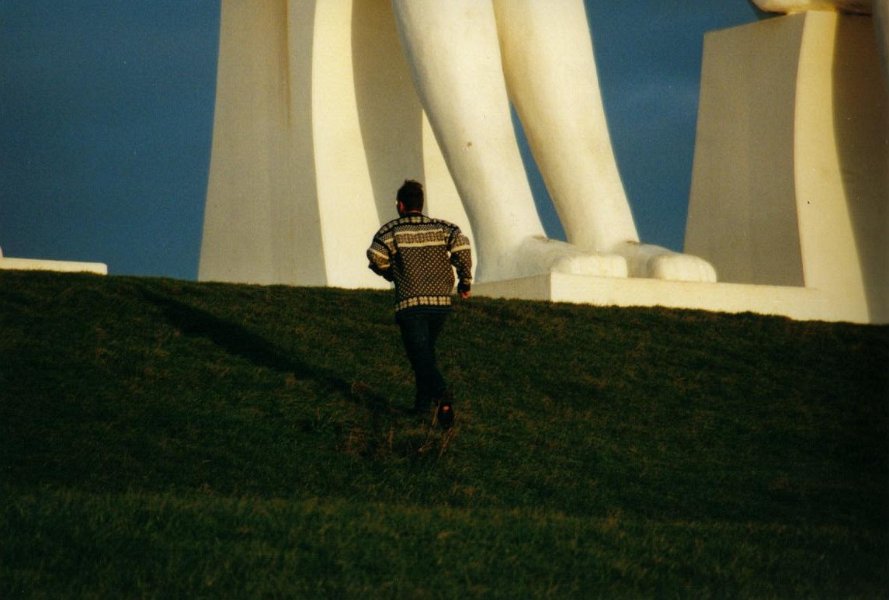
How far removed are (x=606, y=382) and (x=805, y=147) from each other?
4747 mm

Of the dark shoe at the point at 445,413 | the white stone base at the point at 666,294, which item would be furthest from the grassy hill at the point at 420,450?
the white stone base at the point at 666,294

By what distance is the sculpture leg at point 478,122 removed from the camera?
12.2 m

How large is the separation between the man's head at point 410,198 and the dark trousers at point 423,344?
518 millimetres

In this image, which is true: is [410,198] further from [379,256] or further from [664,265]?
[664,265]

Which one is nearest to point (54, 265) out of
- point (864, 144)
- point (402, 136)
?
point (402, 136)

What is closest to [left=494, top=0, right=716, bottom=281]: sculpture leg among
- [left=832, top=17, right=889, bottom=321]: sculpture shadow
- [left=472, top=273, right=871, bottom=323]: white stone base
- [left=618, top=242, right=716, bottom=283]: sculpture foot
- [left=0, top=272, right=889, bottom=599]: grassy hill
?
[left=618, top=242, right=716, bottom=283]: sculpture foot

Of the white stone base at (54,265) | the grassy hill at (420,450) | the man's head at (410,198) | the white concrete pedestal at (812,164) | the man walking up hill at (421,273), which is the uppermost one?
the white concrete pedestal at (812,164)

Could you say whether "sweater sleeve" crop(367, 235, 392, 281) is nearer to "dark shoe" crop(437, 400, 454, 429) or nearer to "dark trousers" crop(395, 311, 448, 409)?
"dark trousers" crop(395, 311, 448, 409)

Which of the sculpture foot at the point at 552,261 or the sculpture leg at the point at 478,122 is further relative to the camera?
the sculpture leg at the point at 478,122

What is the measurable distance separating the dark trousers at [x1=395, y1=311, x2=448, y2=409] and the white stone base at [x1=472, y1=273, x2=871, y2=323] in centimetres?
372

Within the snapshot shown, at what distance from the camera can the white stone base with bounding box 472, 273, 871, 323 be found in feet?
38.0

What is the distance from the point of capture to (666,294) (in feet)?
39.1

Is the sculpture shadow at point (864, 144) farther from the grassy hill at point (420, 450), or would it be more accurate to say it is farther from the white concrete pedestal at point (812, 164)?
the grassy hill at point (420, 450)

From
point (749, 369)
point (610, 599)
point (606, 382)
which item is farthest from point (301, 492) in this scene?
point (749, 369)
